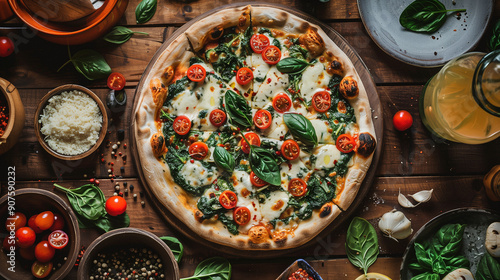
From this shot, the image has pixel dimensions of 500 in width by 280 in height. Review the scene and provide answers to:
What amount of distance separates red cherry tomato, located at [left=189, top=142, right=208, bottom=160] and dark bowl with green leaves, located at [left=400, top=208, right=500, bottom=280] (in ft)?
7.32

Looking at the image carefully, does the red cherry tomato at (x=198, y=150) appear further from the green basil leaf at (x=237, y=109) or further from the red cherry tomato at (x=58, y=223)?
the red cherry tomato at (x=58, y=223)

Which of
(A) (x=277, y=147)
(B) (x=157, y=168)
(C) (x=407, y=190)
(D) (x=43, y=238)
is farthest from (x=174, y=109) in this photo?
(C) (x=407, y=190)

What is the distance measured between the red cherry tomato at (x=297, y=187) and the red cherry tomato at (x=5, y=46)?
10.3 feet

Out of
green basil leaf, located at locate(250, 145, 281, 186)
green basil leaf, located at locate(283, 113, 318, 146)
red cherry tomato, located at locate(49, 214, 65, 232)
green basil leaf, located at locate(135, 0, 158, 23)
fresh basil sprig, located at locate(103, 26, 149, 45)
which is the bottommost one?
red cherry tomato, located at locate(49, 214, 65, 232)

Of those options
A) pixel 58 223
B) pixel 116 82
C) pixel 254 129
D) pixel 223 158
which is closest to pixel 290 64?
pixel 254 129

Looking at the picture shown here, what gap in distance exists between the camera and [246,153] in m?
4.07

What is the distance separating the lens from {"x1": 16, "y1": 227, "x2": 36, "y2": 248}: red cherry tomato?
379 cm

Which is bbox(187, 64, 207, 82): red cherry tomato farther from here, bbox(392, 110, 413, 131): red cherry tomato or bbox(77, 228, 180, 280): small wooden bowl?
bbox(392, 110, 413, 131): red cherry tomato

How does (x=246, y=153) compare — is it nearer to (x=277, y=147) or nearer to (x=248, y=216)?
(x=277, y=147)

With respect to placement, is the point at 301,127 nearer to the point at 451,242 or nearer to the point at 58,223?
the point at 451,242

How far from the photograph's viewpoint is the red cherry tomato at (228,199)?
391 centimetres

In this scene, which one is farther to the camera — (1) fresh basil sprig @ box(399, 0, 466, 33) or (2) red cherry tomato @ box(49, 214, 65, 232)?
(1) fresh basil sprig @ box(399, 0, 466, 33)

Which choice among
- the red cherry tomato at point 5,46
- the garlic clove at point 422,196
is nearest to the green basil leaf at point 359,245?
the garlic clove at point 422,196

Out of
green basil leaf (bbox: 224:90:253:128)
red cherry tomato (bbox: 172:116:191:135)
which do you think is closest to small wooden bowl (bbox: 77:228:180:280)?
red cherry tomato (bbox: 172:116:191:135)
